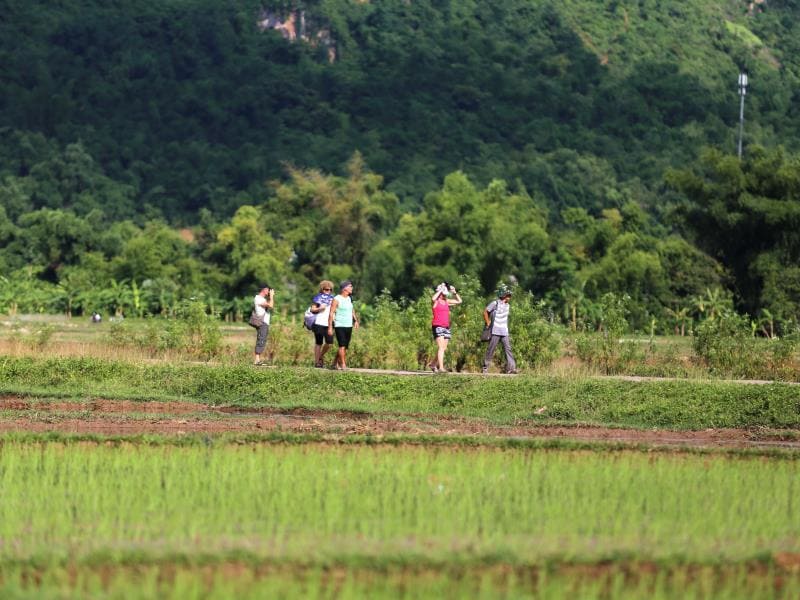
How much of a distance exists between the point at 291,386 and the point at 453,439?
19.5 feet

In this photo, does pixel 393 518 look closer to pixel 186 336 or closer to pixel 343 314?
pixel 343 314

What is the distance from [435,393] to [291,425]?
11.4 ft

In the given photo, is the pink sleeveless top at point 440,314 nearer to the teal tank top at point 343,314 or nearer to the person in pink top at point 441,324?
the person in pink top at point 441,324

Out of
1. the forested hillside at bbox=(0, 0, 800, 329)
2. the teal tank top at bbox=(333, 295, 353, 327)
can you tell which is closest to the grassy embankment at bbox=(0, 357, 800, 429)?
the teal tank top at bbox=(333, 295, 353, 327)

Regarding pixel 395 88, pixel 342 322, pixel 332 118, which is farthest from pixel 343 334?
pixel 395 88

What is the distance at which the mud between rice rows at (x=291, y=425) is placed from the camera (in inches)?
723

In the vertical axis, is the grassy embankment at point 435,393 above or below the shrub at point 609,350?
below

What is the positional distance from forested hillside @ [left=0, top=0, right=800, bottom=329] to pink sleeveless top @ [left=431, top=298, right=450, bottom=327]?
124 feet

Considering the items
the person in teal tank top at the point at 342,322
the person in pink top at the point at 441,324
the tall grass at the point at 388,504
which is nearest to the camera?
the tall grass at the point at 388,504

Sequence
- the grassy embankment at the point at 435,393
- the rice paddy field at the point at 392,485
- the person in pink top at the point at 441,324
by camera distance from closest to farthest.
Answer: the rice paddy field at the point at 392,485 < the grassy embankment at the point at 435,393 < the person in pink top at the point at 441,324

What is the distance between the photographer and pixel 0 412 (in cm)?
2033

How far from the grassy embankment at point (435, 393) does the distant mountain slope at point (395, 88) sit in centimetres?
7768

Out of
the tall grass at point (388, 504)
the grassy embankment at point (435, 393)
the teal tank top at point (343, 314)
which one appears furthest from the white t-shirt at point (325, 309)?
A: the tall grass at point (388, 504)

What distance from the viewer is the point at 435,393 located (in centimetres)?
2236
